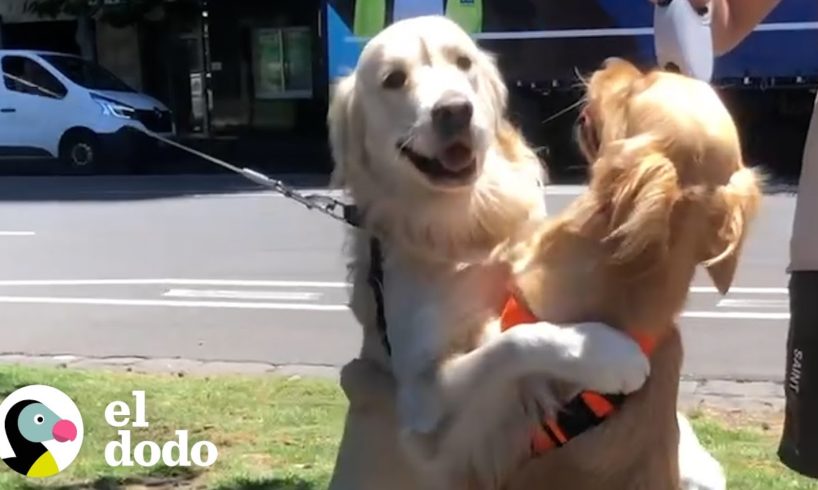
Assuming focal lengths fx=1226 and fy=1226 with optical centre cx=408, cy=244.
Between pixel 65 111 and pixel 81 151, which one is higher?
pixel 65 111

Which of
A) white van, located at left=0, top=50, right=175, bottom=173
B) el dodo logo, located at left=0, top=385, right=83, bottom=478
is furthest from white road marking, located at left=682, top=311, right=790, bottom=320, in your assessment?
white van, located at left=0, top=50, right=175, bottom=173

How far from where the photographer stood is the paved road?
8320 mm

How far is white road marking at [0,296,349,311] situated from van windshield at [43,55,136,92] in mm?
12567

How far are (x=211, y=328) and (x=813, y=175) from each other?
6.66m

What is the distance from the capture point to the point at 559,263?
268 cm

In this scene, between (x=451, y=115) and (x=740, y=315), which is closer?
(x=451, y=115)

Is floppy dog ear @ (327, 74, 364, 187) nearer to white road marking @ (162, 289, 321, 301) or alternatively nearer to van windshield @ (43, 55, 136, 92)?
white road marking @ (162, 289, 321, 301)

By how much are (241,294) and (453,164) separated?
7.43 meters

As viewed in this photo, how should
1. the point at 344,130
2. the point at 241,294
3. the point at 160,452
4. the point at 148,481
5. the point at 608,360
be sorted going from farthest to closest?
the point at 241,294
the point at 160,452
the point at 148,481
the point at 344,130
the point at 608,360

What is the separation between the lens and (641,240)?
2443 millimetres

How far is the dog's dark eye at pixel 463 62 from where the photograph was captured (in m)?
3.13

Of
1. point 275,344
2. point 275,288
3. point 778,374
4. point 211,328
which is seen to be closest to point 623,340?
point 778,374

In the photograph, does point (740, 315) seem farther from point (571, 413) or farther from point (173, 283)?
point (571, 413)

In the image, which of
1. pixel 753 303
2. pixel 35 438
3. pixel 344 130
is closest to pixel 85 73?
pixel 753 303
